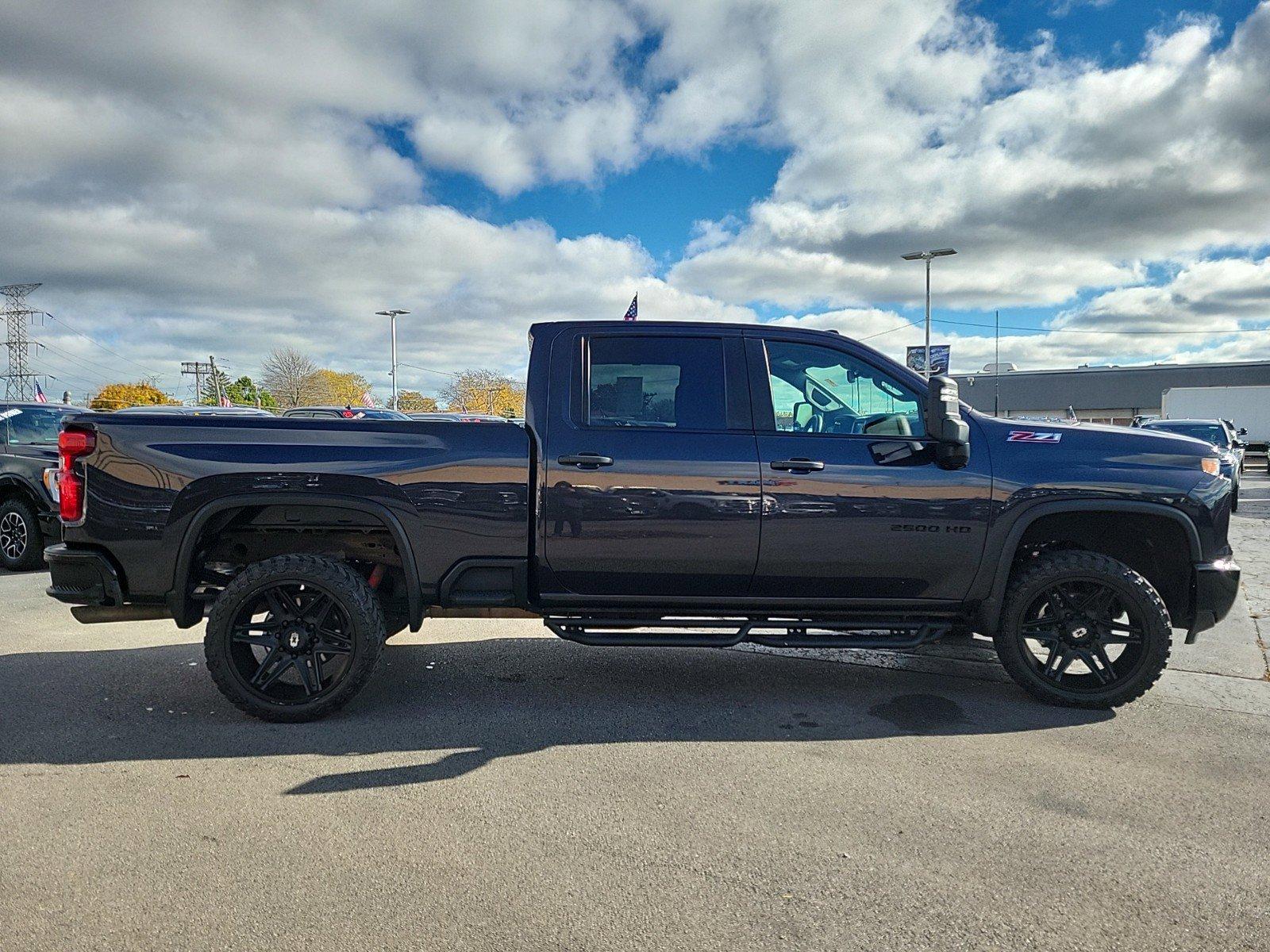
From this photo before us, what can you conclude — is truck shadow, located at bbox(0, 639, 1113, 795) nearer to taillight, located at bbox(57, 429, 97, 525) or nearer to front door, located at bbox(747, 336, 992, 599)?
front door, located at bbox(747, 336, 992, 599)

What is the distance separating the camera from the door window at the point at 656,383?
436 cm

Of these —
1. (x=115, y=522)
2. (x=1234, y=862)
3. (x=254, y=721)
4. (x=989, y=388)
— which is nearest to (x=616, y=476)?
(x=254, y=721)

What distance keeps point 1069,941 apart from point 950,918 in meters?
0.32

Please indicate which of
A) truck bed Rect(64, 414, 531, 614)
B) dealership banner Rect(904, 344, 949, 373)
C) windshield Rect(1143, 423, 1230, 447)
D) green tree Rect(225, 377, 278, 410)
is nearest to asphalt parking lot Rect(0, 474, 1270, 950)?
truck bed Rect(64, 414, 531, 614)

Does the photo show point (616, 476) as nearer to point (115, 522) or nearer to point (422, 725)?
point (422, 725)

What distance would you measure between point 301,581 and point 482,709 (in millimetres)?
1131

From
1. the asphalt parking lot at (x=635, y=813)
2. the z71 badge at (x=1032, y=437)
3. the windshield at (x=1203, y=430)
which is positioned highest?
the windshield at (x=1203, y=430)

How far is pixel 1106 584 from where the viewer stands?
14.2 ft

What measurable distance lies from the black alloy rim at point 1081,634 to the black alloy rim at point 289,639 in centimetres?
353

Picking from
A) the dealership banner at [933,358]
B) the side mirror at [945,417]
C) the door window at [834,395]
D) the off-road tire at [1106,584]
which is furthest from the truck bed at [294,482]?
the dealership banner at [933,358]

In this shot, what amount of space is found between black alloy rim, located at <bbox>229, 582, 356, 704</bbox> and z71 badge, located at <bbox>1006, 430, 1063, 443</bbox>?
3508 mm

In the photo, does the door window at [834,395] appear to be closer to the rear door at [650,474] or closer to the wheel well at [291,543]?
the rear door at [650,474]

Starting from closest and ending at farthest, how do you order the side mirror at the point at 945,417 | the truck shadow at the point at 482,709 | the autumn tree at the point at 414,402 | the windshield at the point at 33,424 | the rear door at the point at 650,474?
the truck shadow at the point at 482,709 < the side mirror at the point at 945,417 < the rear door at the point at 650,474 < the windshield at the point at 33,424 < the autumn tree at the point at 414,402

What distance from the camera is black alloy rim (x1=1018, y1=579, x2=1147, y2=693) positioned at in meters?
4.37
